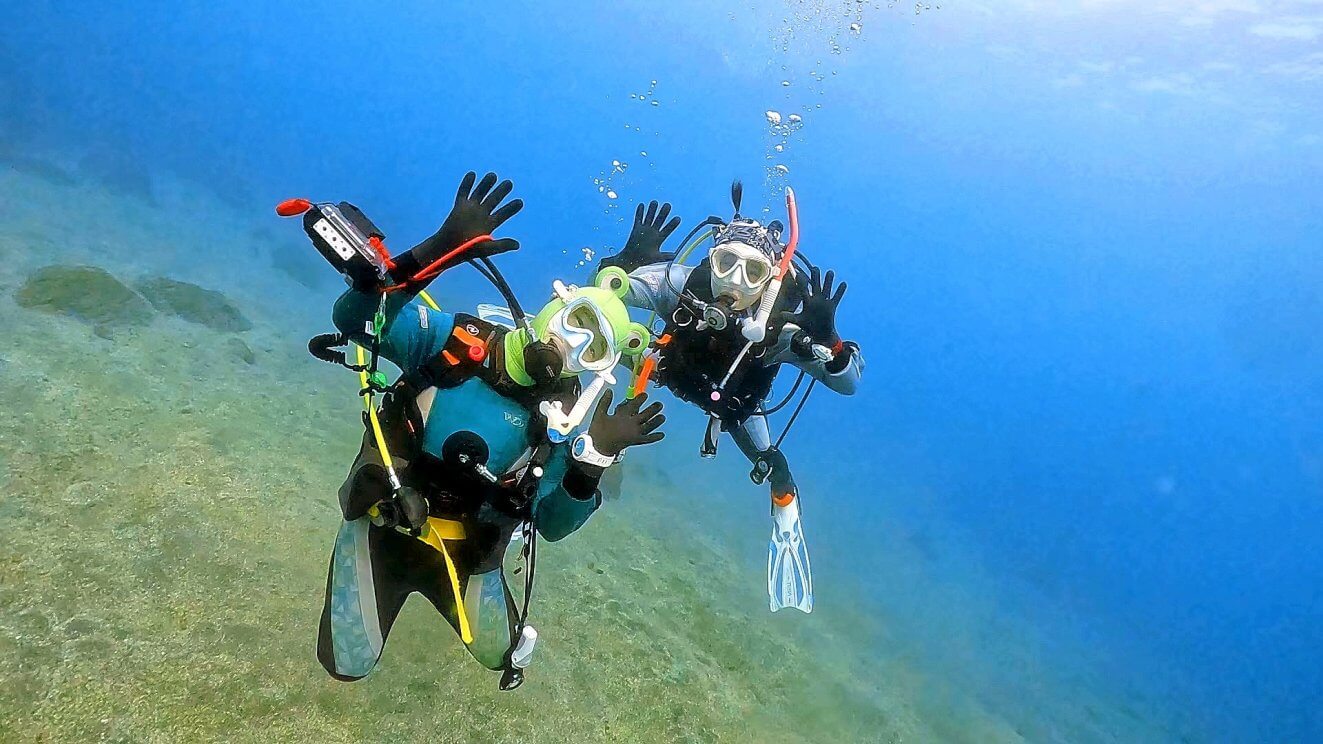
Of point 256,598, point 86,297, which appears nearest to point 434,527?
point 256,598

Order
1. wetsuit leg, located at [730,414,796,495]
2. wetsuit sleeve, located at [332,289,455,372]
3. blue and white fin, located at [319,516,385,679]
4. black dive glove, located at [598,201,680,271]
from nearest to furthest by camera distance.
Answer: wetsuit sleeve, located at [332,289,455,372] < blue and white fin, located at [319,516,385,679] < black dive glove, located at [598,201,680,271] < wetsuit leg, located at [730,414,796,495]

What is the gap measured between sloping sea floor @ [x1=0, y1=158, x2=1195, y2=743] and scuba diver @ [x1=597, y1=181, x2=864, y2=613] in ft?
7.07

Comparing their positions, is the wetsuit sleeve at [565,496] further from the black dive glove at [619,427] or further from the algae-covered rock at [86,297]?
the algae-covered rock at [86,297]

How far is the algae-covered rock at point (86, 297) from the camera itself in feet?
26.8

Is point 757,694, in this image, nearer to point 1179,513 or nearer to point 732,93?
point 1179,513

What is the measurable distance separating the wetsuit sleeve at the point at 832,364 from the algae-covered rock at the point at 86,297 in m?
7.97

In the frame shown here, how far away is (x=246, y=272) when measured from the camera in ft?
55.6

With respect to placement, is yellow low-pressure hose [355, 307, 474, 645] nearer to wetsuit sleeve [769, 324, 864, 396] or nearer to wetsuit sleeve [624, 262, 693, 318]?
wetsuit sleeve [624, 262, 693, 318]

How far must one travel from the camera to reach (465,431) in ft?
10.4

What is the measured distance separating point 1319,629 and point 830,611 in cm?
3277

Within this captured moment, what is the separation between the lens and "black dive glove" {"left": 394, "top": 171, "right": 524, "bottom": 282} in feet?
9.08

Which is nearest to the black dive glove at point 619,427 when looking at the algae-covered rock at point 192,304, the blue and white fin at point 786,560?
the blue and white fin at point 786,560

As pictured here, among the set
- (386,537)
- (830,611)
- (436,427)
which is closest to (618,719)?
(386,537)

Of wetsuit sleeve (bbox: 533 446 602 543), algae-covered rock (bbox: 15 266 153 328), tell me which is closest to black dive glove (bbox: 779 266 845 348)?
wetsuit sleeve (bbox: 533 446 602 543)
